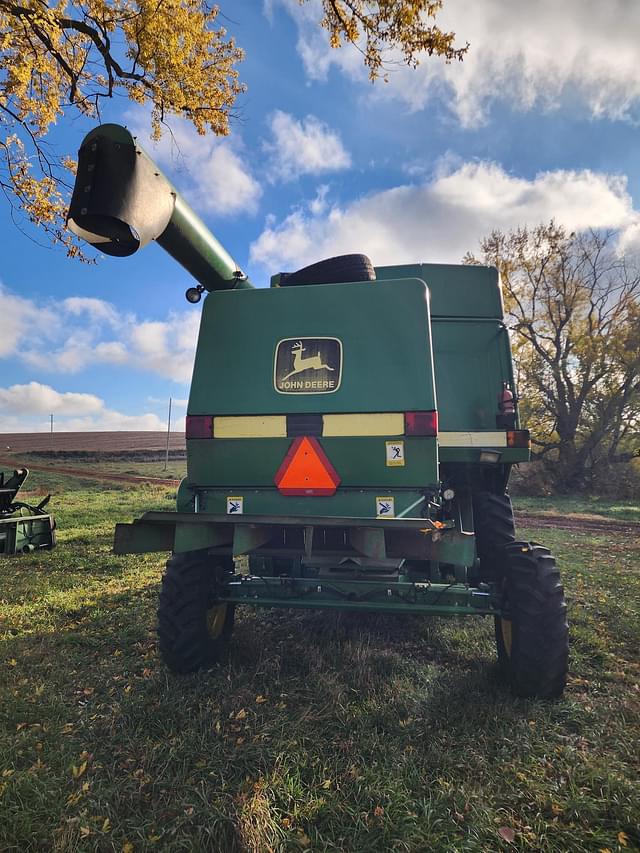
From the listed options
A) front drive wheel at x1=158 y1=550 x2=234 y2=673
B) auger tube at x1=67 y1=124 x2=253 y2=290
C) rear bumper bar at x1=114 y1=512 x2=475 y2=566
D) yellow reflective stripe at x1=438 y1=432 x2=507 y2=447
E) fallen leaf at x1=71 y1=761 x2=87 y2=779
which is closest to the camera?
fallen leaf at x1=71 y1=761 x2=87 y2=779

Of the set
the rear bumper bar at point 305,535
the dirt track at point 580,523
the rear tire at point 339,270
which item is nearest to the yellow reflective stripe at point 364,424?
the rear bumper bar at point 305,535

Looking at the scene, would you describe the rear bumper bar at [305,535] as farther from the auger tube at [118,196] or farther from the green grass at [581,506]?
the green grass at [581,506]

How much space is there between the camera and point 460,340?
505 centimetres

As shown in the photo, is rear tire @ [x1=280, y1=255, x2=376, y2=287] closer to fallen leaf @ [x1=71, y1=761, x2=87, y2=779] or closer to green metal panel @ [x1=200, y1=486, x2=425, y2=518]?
green metal panel @ [x1=200, y1=486, x2=425, y2=518]

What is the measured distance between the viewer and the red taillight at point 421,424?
11.2 ft

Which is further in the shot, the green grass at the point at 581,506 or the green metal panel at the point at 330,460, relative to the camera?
the green grass at the point at 581,506

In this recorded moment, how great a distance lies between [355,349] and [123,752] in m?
2.91

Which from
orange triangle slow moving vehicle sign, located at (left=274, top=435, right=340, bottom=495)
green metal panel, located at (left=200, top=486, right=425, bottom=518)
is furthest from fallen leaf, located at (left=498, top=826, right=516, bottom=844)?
orange triangle slow moving vehicle sign, located at (left=274, top=435, right=340, bottom=495)

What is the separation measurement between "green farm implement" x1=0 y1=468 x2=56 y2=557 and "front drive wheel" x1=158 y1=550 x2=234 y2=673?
5.93 m

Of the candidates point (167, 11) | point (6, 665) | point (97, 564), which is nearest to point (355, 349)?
point (6, 665)

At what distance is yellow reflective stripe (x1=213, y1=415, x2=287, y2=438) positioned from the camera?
3.59 metres

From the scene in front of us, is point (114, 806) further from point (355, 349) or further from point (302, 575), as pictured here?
point (355, 349)

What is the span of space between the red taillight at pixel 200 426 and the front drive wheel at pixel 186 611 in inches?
36.0

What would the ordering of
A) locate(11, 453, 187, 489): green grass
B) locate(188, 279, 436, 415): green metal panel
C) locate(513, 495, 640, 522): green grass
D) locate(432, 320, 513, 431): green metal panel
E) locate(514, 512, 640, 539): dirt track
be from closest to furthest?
locate(188, 279, 436, 415): green metal panel < locate(432, 320, 513, 431): green metal panel < locate(514, 512, 640, 539): dirt track < locate(513, 495, 640, 522): green grass < locate(11, 453, 187, 489): green grass
